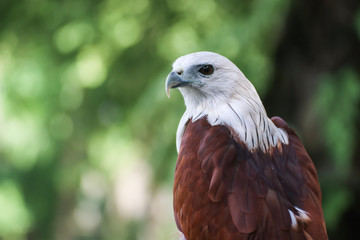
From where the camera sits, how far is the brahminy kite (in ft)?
7.15

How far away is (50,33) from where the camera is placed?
5973 millimetres

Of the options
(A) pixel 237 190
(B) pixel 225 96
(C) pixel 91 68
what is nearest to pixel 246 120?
(B) pixel 225 96

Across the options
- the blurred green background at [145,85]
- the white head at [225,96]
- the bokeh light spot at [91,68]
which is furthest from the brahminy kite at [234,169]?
the bokeh light spot at [91,68]

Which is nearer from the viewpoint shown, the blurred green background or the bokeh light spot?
the blurred green background

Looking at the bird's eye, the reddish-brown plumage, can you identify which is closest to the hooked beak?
the bird's eye

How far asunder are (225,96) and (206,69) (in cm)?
19

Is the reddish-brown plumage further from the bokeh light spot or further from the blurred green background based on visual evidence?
the bokeh light spot

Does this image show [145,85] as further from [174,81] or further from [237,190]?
[237,190]

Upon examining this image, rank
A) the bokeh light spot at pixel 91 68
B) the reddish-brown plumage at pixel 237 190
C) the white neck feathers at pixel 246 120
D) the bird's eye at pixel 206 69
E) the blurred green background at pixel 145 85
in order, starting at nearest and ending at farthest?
the reddish-brown plumage at pixel 237 190 → the white neck feathers at pixel 246 120 → the bird's eye at pixel 206 69 → the blurred green background at pixel 145 85 → the bokeh light spot at pixel 91 68

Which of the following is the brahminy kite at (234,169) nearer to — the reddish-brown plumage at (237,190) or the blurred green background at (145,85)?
the reddish-brown plumage at (237,190)

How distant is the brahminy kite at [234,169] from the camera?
2180mm

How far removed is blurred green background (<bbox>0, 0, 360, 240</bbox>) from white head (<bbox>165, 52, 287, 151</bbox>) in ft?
3.29

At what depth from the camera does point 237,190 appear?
87.5 inches

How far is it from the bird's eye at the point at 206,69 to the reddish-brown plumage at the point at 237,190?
12.3 inches
